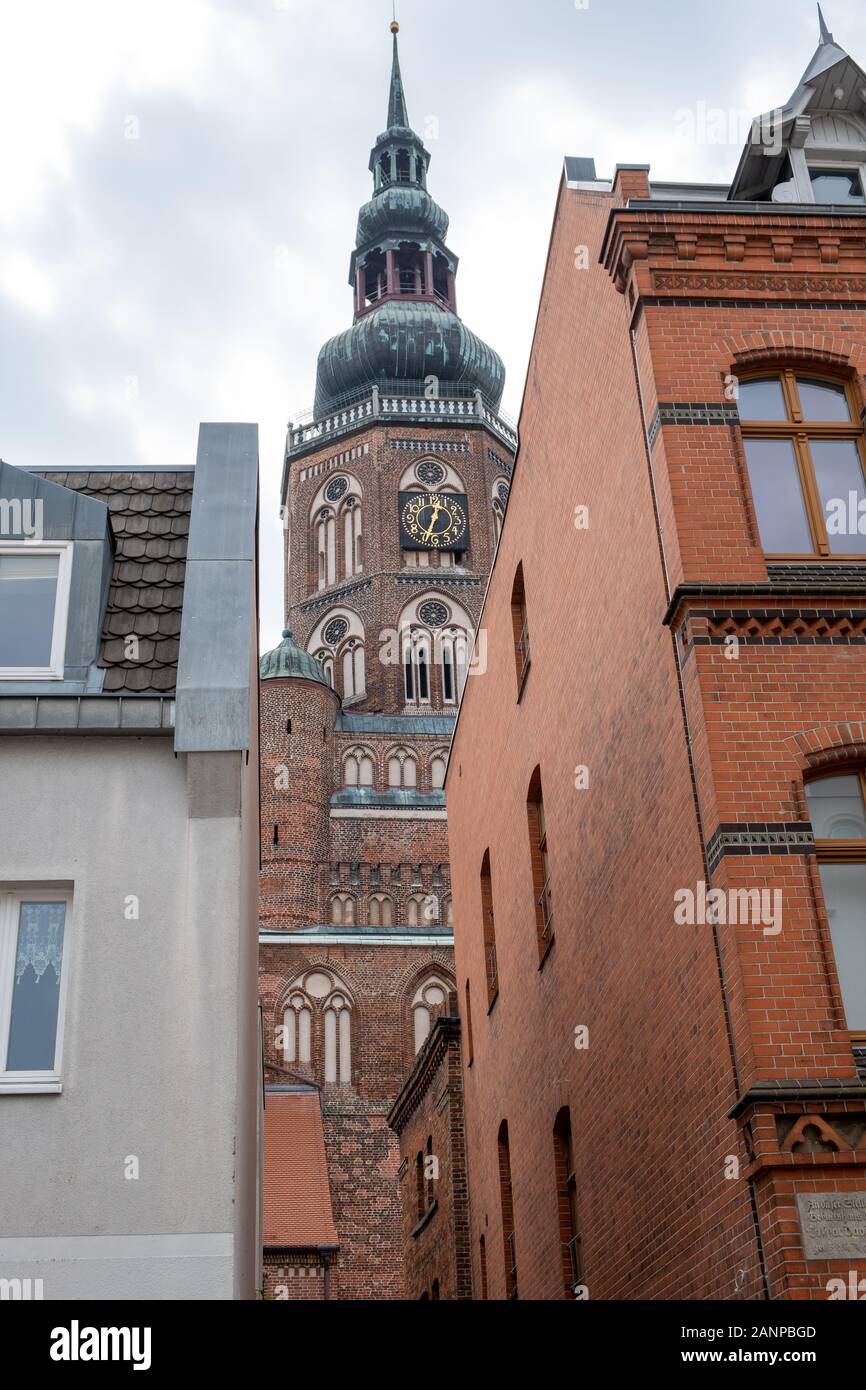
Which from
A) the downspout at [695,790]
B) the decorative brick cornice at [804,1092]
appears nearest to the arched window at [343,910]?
the downspout at [695,790]

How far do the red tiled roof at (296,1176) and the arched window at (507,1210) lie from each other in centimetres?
2040

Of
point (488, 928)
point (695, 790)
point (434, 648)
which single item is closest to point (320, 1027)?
point (434, 648)

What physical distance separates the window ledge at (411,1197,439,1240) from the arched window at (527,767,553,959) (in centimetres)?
949

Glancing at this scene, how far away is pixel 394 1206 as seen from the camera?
1817 inches

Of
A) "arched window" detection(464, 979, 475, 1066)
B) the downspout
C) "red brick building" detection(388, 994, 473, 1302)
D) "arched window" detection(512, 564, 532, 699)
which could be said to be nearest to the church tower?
"red brick building" detection(388, 994, 473, 1302)

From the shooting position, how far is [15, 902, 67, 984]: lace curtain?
930 centimetres

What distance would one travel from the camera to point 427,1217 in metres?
26.1

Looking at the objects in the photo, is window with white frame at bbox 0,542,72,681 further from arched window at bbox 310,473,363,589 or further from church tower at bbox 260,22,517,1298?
arched window at bbox 310,473,363,589

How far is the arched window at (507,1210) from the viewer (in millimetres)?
19281

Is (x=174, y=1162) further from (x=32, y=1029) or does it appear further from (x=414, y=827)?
(x=414, y=827)

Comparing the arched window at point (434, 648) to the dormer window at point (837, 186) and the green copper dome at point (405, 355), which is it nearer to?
the green copper dome at point (405, 355)

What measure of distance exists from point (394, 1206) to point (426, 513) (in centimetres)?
2863

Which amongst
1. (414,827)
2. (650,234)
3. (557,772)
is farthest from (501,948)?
(414,827)
